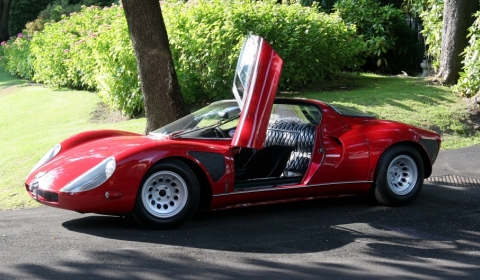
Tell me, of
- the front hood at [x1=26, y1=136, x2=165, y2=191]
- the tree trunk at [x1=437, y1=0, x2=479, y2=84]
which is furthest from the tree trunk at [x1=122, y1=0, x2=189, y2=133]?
the tree trunk at [x1=437, y1=0, x2=479, y2=84]

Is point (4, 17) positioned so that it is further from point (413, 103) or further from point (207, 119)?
point (207, 119)

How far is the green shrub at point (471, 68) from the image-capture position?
14.0 metres

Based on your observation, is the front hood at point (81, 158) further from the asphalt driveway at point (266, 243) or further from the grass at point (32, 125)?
the grass at point (32, 125)

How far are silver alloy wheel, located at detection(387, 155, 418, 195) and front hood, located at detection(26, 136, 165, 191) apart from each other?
2.59 m

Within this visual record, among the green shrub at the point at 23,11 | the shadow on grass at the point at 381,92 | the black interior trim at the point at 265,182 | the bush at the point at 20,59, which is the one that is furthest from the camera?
the green shrub at the point at 23,11

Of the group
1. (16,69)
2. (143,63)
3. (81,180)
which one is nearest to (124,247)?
(81,180)

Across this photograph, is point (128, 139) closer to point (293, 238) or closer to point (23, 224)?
point (23, 224)

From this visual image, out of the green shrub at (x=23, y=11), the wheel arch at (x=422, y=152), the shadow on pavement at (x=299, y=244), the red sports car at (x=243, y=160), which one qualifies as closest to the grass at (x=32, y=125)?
the red sports car at (x=243, y=160)

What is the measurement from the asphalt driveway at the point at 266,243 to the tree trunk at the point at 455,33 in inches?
284

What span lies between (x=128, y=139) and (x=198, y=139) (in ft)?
2.33

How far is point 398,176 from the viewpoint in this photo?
8.22 meters

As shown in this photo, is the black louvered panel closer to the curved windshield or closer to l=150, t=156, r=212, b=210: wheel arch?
the curved windshield

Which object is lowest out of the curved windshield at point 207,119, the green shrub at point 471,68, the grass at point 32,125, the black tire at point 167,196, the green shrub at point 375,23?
the grass at point 32,125

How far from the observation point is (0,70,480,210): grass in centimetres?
1225
